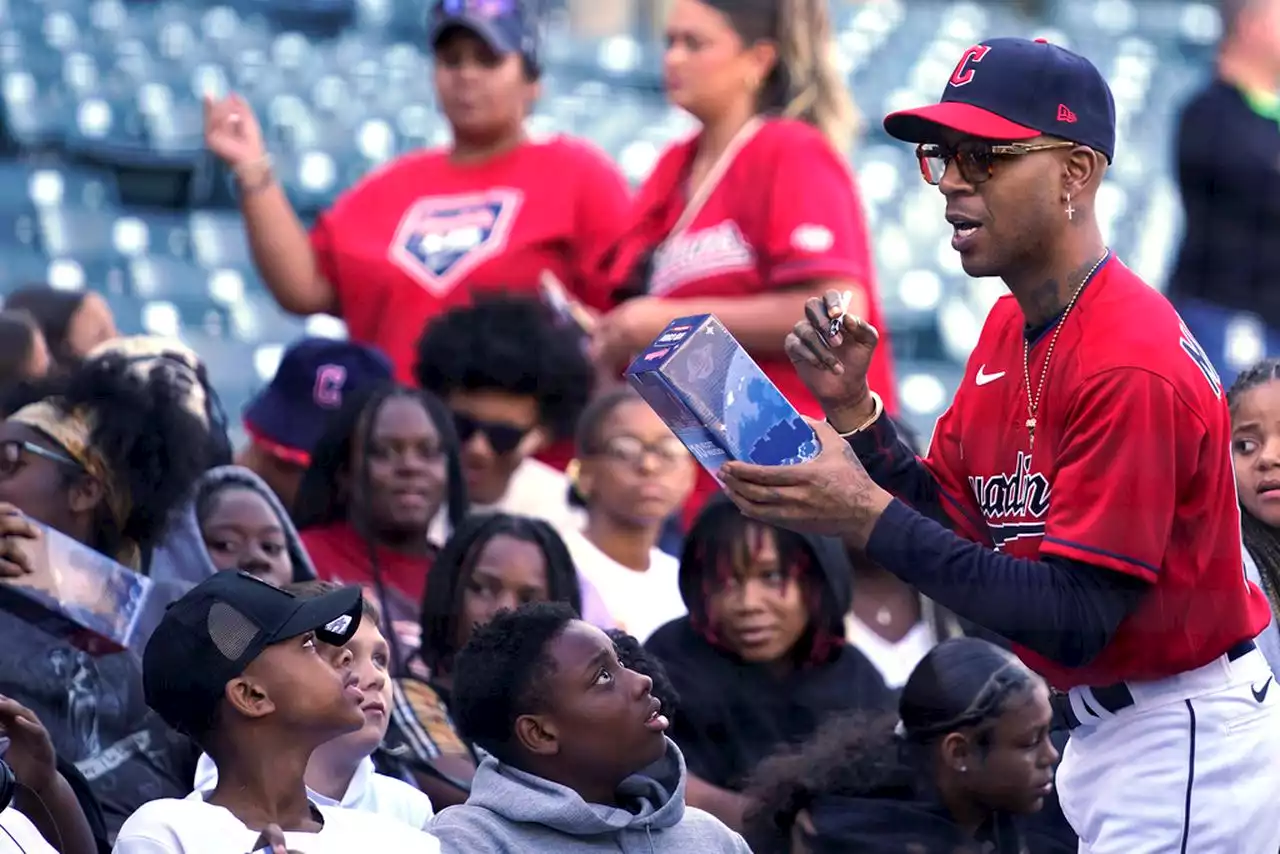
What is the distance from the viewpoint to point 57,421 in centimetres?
427

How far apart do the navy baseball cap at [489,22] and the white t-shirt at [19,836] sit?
3.23m

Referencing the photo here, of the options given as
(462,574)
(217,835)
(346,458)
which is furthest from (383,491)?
(217,835)

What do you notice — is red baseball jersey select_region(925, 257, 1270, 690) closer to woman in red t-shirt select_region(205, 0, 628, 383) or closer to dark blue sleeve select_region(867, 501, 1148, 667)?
dark blue sleeve select_region(867, 501, 1148, 667)

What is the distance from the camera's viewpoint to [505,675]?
3.46 metres

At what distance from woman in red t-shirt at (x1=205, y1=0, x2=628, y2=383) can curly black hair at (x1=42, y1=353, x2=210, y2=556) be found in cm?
133

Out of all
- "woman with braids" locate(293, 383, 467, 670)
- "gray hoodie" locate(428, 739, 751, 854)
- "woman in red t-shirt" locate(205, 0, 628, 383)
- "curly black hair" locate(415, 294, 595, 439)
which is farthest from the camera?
"woman in red t-shirt" locate(205, 0, 628, 383)

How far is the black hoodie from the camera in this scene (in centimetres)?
424

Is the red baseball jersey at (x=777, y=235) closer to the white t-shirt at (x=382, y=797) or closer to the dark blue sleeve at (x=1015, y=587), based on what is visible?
the white t-shirt at (x=382, y=797)

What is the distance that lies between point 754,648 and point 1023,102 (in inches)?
66.5

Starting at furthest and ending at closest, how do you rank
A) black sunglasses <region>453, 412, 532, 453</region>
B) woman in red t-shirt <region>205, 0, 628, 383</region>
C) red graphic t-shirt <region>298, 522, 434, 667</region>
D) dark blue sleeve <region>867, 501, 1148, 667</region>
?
woman in red t-shirt <region>205, 0, 628, 383</region> < black sunglasses <region>453, 412, 532, 453</region> < red graphic t-shirt <region>298, 522, 434, 667</region> < dark blue sleeve <region>867, 501, 1148, 667</region>

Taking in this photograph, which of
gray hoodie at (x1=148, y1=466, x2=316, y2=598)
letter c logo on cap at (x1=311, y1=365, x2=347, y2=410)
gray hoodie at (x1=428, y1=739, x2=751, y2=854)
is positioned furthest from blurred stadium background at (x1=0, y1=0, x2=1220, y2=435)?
gray hoodie at (x1=428, y1=739, x2=751, y2=854)

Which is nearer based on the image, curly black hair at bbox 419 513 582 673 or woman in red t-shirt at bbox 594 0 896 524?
curly black hair at bbox 419 513 582 673

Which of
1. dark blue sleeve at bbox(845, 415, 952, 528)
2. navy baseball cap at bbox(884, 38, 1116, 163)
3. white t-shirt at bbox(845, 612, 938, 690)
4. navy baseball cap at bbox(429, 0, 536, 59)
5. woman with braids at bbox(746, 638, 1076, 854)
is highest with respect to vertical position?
navy baseball cap at bbox(884, 38, 1116, 163)

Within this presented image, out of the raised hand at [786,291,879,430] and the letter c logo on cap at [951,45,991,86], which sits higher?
the letter c logo on cap at [951,45,991,86]
